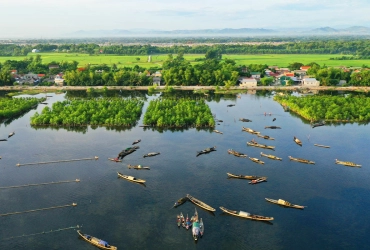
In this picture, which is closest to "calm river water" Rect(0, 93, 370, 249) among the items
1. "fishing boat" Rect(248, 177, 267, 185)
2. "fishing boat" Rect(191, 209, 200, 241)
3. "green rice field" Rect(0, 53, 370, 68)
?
"fishing boat" Rect(191, 209, 200, 241)

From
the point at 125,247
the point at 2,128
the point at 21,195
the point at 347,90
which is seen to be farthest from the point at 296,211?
the point at 347,90

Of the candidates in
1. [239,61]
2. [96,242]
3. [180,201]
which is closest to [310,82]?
[239,61]

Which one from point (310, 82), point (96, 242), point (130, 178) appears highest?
point (310, 82)

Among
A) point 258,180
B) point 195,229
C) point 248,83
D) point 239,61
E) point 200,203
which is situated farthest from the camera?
point 239,61

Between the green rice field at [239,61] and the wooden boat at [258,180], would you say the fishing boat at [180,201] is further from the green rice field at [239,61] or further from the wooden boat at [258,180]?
the green rice field at [239,61]

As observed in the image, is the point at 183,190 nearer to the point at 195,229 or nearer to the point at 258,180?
the point at 195,229

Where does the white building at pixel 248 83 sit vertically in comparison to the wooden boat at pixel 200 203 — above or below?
above

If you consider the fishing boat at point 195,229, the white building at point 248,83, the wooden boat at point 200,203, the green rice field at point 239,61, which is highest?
the green rice field at point 239,61

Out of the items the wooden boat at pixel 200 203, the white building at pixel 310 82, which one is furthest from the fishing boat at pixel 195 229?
the white building at pixel 310 82

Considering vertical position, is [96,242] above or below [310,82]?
below
